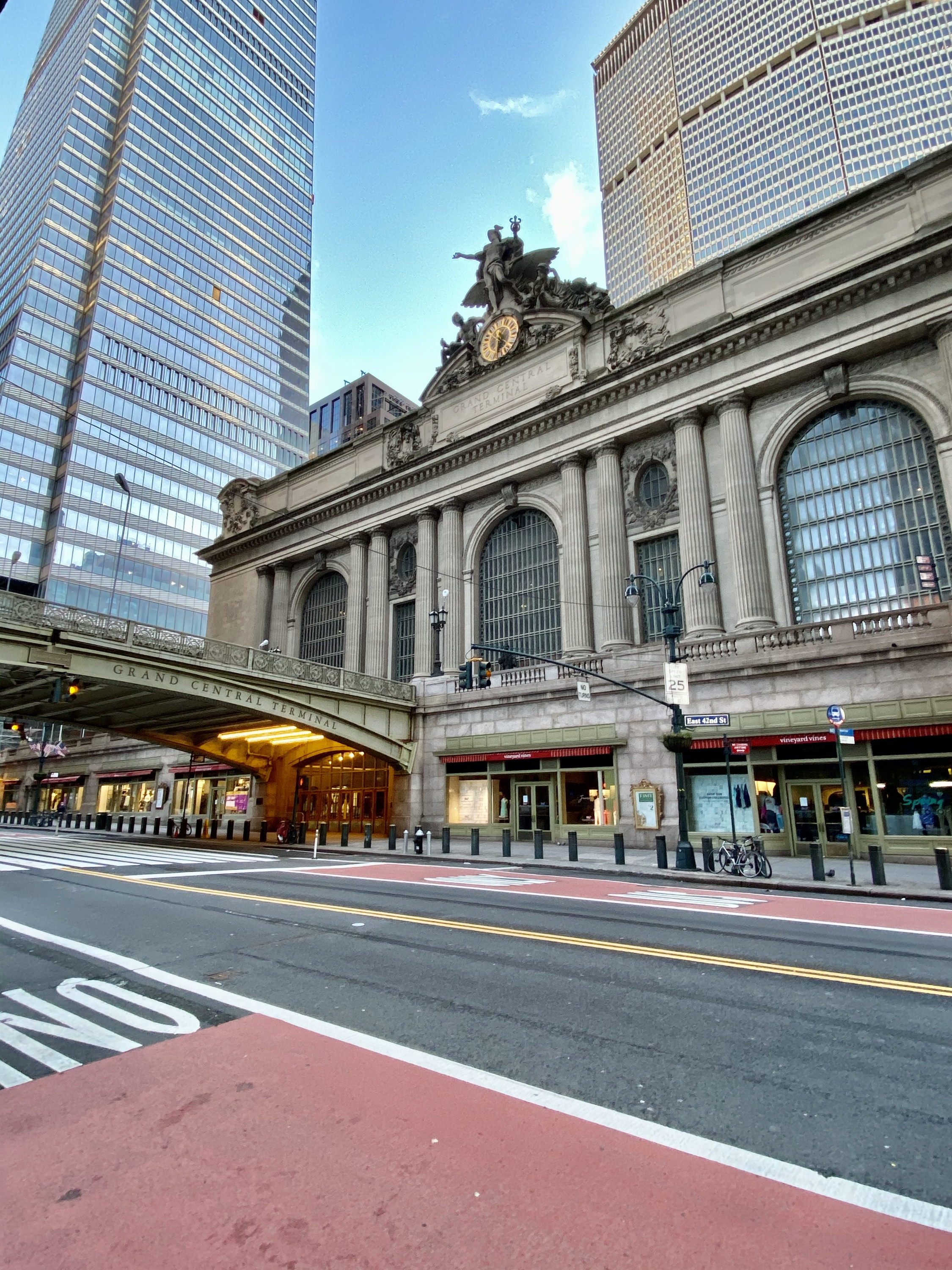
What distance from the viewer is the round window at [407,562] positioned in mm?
38469

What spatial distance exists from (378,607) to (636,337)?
62.8ft

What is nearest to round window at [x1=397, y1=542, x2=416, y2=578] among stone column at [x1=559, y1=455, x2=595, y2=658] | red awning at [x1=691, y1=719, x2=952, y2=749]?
stone column at [x1=559, y1=455, x2=595, y2=658]

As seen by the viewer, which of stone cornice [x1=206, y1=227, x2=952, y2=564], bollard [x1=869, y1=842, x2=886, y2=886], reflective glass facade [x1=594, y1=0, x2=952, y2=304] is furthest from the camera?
reflective glass facade [x1=594, y1=0, x2=952, y2=304]

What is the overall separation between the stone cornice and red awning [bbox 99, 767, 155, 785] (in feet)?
82.8

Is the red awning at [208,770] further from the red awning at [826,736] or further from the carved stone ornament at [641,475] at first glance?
the red awning at [826,736]

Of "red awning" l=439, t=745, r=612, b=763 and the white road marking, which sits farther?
"red awning" l=439, t=745, r=612, b=763

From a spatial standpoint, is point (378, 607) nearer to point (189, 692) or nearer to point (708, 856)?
point (189, 692)

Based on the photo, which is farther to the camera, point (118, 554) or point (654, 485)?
point (118, 554)

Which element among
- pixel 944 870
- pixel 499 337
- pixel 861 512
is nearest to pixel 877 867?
pixel 944 870

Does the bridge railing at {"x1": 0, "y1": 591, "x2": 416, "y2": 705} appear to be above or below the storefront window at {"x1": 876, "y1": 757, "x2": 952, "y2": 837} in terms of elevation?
above

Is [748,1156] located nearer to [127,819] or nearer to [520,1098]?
[520,1098]

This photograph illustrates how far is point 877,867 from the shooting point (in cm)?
1468

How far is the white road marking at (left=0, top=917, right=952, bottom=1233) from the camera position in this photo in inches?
117

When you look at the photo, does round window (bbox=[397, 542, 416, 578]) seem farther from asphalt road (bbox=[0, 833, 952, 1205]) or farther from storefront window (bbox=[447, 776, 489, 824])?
asphalt road (bbox=[0, 833, 952, 1205])
